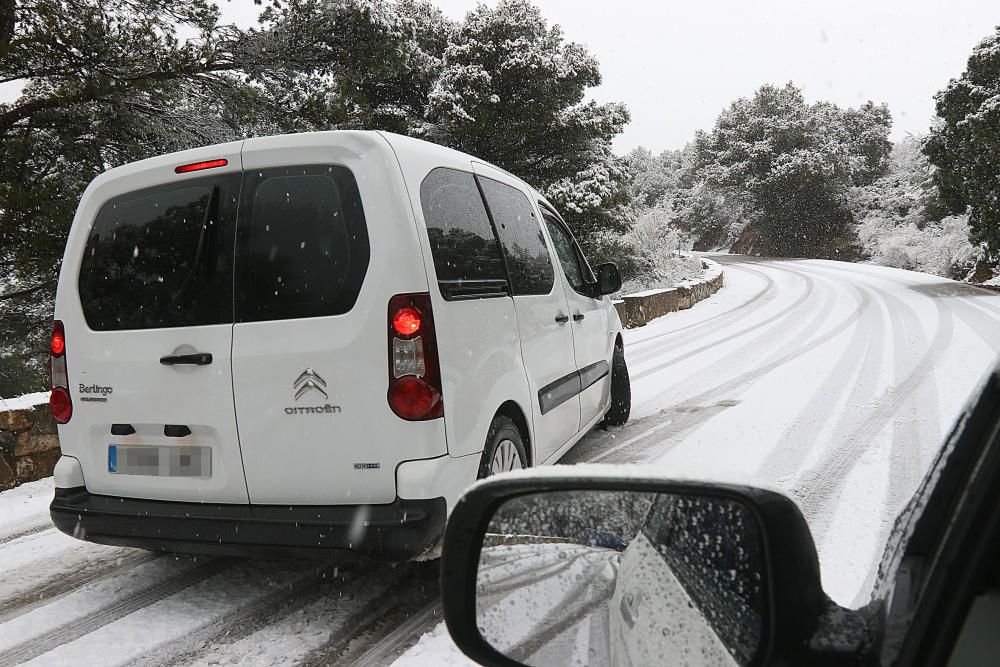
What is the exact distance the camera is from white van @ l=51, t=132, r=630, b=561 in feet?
8.38

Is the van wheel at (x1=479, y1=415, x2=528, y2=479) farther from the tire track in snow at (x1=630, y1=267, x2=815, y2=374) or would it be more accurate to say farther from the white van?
the tire track in snow at (x1=630, y1=267, x2=815, y2=374)

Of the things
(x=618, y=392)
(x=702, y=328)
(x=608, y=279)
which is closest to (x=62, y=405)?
(x=608, y=279)

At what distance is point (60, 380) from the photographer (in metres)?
3.03

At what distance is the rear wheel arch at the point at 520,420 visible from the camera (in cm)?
314

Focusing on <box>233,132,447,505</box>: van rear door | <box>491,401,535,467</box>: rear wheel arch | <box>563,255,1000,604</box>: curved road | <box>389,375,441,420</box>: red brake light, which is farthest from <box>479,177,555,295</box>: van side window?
<box>563,255,1000,604</box>: curved road

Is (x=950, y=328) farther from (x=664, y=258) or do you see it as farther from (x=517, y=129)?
(x=664, y=258)

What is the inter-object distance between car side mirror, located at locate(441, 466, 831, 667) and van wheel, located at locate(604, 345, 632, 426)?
13.7ft

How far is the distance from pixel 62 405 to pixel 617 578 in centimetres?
274

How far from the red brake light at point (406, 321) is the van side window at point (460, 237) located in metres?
0.19

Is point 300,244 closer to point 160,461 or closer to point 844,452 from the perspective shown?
point 160,461

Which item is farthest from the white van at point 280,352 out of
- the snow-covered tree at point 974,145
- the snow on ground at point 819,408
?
the snow-covered tree at point 974,145

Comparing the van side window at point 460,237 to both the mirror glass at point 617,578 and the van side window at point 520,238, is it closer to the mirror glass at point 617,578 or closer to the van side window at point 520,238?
the van side window at point 520,238

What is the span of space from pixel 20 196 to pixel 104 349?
5481 mm

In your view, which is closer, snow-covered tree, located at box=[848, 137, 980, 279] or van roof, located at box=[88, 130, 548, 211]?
van roof, located at box=[88, 130, 548, 211]
